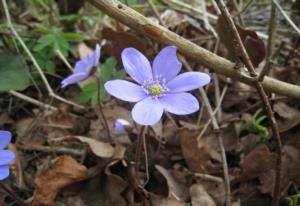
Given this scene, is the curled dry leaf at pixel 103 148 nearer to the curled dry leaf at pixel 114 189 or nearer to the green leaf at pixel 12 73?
the curled dry leaf at pixel 114 189

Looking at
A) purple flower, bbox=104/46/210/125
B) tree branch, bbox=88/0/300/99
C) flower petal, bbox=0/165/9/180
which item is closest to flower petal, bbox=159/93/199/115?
purple flower, bbox=104/46/210/125

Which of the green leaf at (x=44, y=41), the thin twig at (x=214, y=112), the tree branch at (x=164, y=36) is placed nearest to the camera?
the tree branch at (x=164, y=36)

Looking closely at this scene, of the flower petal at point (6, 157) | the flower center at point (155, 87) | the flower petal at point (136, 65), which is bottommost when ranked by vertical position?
the flower petal at point (6, 157)

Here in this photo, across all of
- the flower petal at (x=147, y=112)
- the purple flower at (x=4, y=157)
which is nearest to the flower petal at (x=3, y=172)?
→ the purple flower at (x=4, y=157)

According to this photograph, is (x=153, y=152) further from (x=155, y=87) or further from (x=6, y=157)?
(x=6, y=157)

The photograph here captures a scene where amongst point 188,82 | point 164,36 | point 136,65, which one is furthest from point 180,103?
point 164,36
